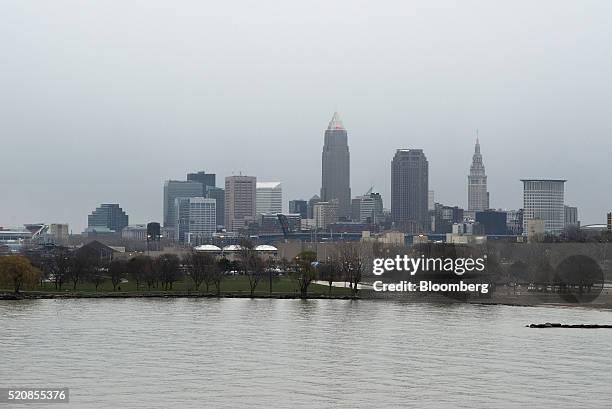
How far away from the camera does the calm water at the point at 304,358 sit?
2533 cm

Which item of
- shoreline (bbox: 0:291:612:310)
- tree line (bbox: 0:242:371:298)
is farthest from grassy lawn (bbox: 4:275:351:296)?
shoreline (bbox: 0:291:612:310)

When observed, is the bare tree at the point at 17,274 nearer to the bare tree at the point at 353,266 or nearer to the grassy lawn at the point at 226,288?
the grassy lawn at the point at 226,288

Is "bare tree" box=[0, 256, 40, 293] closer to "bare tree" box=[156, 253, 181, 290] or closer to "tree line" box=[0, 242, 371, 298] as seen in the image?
"tree line" box=[0, 242, 371, 298]

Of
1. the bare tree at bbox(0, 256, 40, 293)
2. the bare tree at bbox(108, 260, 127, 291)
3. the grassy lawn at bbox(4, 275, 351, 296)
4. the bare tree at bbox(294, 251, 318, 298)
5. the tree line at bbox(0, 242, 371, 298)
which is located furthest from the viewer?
the bare tree at bbox(108, 260, 127, 291)

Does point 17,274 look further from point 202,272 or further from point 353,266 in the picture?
point 353,266

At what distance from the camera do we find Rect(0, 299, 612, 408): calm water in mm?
25328

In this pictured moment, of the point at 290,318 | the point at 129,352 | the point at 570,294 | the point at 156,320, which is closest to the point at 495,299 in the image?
the point at 570,294

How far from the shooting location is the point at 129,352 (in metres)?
33.3

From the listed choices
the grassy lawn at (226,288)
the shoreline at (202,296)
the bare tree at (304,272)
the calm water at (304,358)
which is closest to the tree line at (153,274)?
the bare tree at (304,272)

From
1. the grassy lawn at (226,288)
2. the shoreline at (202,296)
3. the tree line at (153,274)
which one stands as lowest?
the shoreline at (202,296)

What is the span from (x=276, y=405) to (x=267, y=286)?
165 ft

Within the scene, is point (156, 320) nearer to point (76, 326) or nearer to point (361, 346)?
point (76, 326)

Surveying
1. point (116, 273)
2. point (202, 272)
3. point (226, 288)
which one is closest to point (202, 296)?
point (226, 288)

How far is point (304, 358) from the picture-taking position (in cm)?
3222
